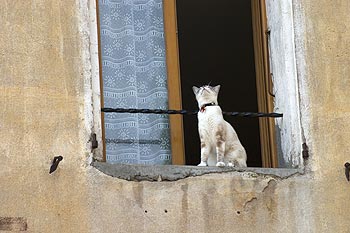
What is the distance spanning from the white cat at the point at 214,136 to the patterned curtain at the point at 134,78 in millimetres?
292

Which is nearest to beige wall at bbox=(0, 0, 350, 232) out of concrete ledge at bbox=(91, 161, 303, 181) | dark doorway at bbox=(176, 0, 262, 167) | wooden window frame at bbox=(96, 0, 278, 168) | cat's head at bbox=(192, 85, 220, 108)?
concrete ledge at bbox=(91, 161, 303, 181)

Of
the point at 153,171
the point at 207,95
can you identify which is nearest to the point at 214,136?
the point at 207,95

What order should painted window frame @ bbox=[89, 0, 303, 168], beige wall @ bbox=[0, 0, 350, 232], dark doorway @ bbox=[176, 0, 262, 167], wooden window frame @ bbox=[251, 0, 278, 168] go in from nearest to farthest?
beige wall @ bbox=[0, 0, 350, 232]
painted window frame @ bbox=[89, 0, 303, 168]
wooden window frame @ bbox=[251, 0, 278, 168]
dark doorway @ bbox=[176, 0, 262, 167]

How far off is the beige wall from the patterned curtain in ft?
1.41

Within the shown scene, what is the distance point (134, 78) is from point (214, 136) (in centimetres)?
67

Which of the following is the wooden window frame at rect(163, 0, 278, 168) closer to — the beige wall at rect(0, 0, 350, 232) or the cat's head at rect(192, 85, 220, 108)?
the cat's head at rect(192, 85, 220, 108)

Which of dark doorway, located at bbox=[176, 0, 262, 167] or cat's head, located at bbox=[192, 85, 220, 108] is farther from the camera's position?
dark doorway, located at bbox=[176, 0, 262, 167]

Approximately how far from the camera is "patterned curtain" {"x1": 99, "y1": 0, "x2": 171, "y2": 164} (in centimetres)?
845

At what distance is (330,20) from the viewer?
28.2 feet

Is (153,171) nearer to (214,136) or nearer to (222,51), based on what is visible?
(214,136)

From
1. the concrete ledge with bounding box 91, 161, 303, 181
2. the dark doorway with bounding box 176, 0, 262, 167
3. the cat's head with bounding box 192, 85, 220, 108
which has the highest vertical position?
the dark doorway with bounding box 176, 0, 262, 167

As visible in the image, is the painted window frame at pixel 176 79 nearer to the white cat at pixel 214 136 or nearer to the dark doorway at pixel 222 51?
the white cat at pixel 214 136

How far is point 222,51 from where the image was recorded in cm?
1094

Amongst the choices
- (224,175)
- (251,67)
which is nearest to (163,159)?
(224,175)
